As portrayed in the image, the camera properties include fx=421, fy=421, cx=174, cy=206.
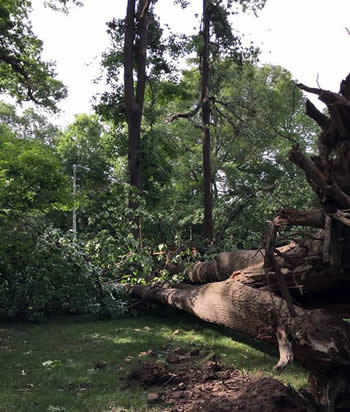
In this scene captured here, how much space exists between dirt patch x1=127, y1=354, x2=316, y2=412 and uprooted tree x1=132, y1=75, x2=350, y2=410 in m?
0.33

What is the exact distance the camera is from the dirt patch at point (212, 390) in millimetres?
3322

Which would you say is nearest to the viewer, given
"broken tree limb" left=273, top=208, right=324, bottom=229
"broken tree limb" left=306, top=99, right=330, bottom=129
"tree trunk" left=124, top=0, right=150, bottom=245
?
"broken tree limb" left=273, top=208, right=324, bottom=229

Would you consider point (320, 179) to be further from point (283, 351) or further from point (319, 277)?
point (283, 351)

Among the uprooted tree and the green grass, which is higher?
the uprooted tree

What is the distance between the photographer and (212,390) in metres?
4.15

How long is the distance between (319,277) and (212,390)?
1563mm

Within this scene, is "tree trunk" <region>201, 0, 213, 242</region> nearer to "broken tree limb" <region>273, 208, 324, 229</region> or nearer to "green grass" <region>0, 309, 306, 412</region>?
"green grass" <region>0, 309, 306, 412</region>

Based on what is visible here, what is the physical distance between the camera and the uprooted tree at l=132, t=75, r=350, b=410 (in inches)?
128

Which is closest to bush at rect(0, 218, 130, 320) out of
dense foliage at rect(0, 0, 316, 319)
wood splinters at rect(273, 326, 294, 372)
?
dense foliage at rect(0, 0, 316, 319)

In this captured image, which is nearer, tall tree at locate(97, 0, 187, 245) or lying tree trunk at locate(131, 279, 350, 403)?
lying tree trunk at locate(131, 279, 350, 403)

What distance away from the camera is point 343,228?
3285mm

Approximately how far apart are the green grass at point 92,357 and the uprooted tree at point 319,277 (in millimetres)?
1036

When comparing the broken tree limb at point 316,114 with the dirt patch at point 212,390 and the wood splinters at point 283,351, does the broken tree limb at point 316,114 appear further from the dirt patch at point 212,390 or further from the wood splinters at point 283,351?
the dirt patch at point 212,390

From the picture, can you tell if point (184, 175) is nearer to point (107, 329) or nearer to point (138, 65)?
point (138, 65)
